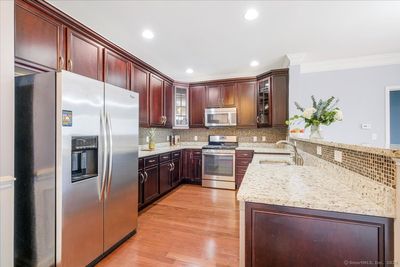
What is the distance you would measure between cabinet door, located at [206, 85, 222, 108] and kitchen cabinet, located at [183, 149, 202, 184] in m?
1.12

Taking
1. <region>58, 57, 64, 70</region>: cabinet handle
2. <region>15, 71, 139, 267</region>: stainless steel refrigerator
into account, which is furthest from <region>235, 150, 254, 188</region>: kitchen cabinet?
<region>58, 57, 64, 70</region>: cabinet handle

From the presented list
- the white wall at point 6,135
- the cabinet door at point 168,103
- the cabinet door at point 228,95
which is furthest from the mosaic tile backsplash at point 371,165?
the cabinet door at point 168,103

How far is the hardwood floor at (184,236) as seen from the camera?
182 cm

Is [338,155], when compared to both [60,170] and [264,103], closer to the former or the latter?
[60,170]

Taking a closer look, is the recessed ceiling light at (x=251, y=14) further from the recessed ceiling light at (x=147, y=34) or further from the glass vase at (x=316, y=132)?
the glass vase at (x=316, y=132)

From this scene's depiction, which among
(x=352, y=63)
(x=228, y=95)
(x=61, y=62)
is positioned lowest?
(x=61, y=62)

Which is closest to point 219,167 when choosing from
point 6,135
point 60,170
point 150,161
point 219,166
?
point 219,166

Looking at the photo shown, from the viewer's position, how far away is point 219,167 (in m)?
4.12

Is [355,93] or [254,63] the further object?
[254,63]

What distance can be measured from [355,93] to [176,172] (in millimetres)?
3816

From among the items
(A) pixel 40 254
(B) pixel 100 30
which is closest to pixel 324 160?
(A) pixel 40 254

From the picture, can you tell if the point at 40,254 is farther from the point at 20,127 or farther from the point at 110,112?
the point at 110,112

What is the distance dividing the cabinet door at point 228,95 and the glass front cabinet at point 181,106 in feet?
2.87

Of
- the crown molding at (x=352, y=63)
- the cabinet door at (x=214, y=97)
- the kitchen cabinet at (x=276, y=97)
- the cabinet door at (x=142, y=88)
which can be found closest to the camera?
the cabinet door at (x=142, y=88)
